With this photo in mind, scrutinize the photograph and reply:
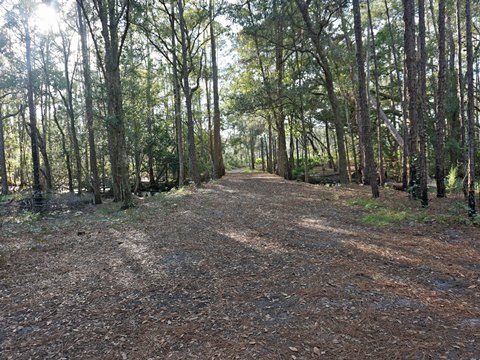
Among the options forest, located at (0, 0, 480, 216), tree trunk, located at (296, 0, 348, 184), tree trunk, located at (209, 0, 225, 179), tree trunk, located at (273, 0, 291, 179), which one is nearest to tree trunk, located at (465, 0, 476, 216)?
forest, located at (0, 0, 480, 216)

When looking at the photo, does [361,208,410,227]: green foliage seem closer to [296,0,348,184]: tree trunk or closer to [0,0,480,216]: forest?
[0,0,480,216]: forest

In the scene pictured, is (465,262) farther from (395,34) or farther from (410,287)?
(395,34)

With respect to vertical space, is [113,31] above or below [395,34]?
below

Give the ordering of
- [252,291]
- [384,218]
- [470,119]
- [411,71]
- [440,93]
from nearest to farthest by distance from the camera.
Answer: [252,291] < [470,119] < [384,218] < [440,93] < [411,71]

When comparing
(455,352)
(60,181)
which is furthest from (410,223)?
(60,181)

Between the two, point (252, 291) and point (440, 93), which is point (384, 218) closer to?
point (440, 93)

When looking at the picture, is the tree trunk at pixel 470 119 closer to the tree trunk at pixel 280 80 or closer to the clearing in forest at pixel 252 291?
the clearing in forest at pixel 252 291

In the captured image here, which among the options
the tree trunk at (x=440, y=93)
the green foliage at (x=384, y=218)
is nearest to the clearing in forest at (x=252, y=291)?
the green foliage at (x=384, y=218)

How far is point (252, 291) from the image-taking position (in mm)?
3941

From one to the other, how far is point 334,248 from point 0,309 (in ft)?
15.6

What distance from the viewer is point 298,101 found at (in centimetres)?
1731

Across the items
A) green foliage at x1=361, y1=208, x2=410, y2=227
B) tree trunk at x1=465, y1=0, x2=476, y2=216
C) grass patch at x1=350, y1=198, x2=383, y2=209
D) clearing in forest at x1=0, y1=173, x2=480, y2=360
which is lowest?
clearing in forest at x1=0, y1=173, x2=480, y2=360

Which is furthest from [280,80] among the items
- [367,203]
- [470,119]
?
[470,119]

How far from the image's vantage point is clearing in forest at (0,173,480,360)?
2.86 m
